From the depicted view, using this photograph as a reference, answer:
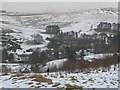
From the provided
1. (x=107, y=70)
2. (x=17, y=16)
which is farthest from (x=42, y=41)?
(x=17, y=16)

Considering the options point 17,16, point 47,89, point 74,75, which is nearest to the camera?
point 47,89

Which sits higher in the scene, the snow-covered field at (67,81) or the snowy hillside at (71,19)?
the snow-covered field at (67,81)

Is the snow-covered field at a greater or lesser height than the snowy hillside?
greater

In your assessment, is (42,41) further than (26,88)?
Yes

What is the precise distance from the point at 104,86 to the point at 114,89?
50 cm

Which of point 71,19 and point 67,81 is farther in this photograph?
point 71,19

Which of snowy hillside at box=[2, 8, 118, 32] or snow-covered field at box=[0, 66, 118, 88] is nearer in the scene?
snow-covered field at box=[0, 66, 118, 88]

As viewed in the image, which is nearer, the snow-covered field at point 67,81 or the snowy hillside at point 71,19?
the snow-covered field at point 67,81

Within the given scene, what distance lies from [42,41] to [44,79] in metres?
76.4

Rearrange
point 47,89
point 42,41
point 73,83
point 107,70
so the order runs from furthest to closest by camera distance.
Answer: point 42,41
point 107,70
point 73,83
point 47,89

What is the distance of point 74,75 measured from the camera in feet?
49.5

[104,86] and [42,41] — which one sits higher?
[104,86]

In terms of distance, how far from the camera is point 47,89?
12.6m

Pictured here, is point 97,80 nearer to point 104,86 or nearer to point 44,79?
point 104,86
